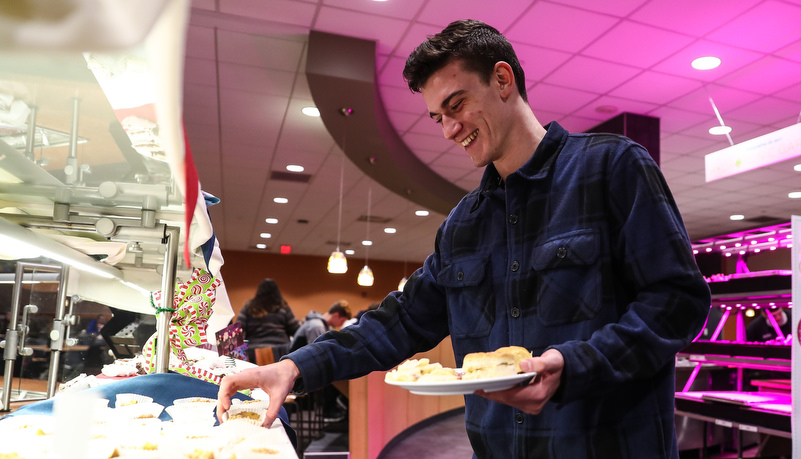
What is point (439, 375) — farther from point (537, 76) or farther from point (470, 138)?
point (537, 76)

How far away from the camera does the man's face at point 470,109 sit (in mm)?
1383

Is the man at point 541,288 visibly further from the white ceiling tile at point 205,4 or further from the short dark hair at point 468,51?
the white ceiling tile at point 205,4

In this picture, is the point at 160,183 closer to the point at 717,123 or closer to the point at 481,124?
the point at 481,124

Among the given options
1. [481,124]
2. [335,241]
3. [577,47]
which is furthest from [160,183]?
[335,241]

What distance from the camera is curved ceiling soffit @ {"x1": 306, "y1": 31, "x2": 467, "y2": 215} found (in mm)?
4820

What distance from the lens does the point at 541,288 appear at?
4.17ft

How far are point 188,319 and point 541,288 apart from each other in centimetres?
125

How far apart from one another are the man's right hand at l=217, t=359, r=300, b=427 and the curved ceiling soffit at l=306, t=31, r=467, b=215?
389 centimetres

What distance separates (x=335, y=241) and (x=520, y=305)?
13777 mm

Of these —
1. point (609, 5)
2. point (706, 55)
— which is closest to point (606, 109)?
point (706, 55)

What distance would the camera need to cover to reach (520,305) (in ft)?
4.28

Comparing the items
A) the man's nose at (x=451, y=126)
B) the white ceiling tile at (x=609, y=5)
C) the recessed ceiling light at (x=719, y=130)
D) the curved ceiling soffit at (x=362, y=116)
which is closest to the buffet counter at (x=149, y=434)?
the man's nose at (x=451, y=126)

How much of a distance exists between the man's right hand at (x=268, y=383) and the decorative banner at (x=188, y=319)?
0.67 metres

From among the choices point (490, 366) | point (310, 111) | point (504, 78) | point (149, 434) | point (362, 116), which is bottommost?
point (149, 434)
